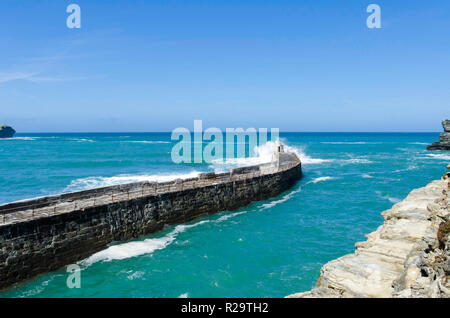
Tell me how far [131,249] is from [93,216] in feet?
8.56

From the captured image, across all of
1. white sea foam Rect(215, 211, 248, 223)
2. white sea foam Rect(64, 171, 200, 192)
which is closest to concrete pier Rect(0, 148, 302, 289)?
white sea foam Rect(215, 211, 248, 223)

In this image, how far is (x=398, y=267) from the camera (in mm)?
10070

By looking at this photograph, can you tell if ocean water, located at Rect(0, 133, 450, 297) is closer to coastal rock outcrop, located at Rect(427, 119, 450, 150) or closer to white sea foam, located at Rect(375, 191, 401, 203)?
white sea foam, located at Rect(375, 191, 401, 203)

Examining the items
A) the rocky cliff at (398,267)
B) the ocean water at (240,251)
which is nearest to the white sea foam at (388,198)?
the ocean water at (240,251)

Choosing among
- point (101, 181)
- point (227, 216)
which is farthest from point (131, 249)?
point (101, 181)

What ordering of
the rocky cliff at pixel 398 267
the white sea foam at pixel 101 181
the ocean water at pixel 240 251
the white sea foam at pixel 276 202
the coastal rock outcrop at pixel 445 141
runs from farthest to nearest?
the coastal rock outcrop at pixel 445 141
the white sea foam at pixel 101 181
the white sea foam at pixel 276 202
the ocean water at pixel 240 251
the rocky cliff at pixel 398 267

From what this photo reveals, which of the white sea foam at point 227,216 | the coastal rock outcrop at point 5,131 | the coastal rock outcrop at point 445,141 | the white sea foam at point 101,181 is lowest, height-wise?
the white sea foam at point 227,216

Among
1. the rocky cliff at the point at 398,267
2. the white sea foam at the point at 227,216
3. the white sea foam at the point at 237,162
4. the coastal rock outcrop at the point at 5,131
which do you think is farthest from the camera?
the coastal rock outcrop at the point at 5,131

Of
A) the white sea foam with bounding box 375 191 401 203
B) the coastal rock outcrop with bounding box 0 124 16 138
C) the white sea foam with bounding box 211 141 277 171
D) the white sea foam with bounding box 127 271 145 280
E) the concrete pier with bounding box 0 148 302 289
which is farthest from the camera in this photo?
the coastal rock outcrop with bounding box 0 124 16 138

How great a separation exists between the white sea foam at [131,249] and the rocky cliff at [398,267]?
31.6 feet

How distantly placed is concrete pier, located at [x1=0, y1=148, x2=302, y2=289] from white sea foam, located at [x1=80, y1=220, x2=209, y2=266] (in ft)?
1.52

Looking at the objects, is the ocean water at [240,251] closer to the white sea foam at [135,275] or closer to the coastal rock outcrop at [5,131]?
the white sea foam at [135,275]

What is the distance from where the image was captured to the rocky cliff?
291 inches

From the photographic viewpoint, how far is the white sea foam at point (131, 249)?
Answer: 51.8ft
